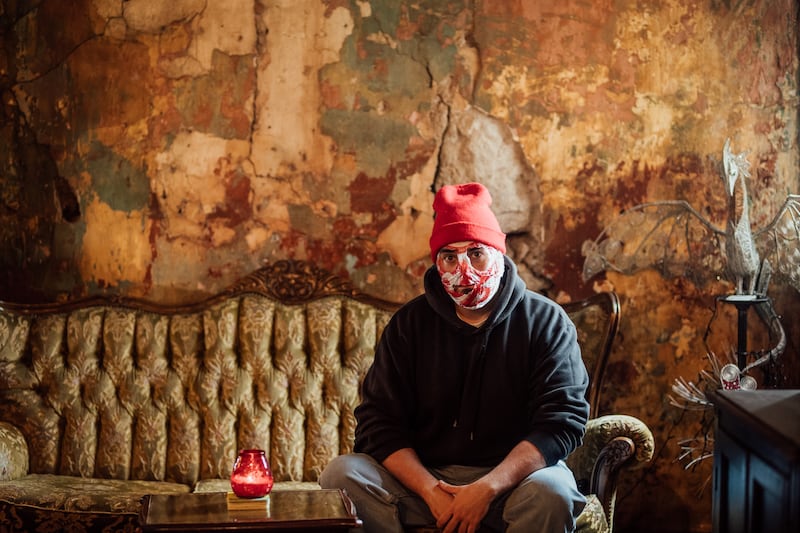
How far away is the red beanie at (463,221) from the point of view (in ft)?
9.17

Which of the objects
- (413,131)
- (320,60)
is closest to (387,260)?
(413,131)

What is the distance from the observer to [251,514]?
226 centimetres

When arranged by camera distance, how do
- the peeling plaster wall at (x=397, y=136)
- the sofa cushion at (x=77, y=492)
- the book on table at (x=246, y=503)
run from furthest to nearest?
1. the peeling plaster wall at (x=397, y=136)
2. the sofa cushion at (x=77, y=492)
3. the book on table at (x=246, y=503)

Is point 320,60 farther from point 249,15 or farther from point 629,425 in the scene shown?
point 629,425

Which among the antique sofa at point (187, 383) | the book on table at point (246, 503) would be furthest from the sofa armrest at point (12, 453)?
the book on table at point (246, 503)

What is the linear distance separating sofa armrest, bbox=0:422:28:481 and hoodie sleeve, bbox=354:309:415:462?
4.39ft

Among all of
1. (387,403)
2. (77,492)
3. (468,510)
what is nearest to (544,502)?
(468,510)

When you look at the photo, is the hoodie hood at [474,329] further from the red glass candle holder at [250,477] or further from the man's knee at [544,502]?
the red glass candle holder at [250,477]

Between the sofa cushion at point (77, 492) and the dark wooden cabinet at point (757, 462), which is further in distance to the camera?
the sofa cushion at point (77, 492)

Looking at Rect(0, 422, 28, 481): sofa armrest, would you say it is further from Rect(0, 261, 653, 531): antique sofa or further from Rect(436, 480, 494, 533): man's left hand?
Rect(436, 480, 494, 533): man's left hand

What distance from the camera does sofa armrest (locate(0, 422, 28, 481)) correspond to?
3162 mm

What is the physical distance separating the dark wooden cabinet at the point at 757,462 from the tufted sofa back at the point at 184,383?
1600 mm

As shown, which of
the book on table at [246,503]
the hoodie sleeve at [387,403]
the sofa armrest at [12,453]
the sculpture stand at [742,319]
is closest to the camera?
the book on table at [246,503]

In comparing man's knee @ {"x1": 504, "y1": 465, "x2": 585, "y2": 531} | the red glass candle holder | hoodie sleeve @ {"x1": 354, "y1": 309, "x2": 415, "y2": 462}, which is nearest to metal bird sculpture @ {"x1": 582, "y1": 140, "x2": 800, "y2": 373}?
hoodie sleeve @ {"x1": 354, "y1": 309, "x2": 415, "y2": 462}
